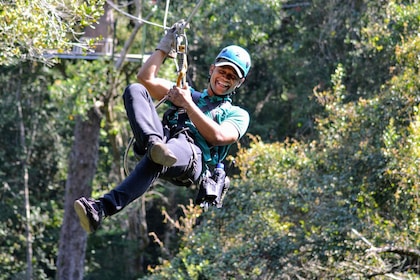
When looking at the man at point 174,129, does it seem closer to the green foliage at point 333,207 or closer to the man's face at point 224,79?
the man's face at point 224,79

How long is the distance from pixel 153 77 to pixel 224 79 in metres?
0.42

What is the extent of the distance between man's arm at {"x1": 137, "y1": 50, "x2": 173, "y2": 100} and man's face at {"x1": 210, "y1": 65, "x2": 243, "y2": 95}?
0.29 metres

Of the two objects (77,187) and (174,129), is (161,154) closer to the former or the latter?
(174,129)

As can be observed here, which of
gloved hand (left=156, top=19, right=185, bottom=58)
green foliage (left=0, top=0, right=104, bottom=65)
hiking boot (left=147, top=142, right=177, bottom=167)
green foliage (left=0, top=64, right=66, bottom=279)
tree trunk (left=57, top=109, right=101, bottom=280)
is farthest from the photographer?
green foliage (left=0, top=64, right=66, bottom=279)

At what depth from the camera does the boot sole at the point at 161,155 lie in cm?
507

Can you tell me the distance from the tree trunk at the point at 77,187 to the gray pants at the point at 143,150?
34.2ft

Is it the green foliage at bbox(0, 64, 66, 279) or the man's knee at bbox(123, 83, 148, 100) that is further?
the green foliage at bbox(0, 64, 66, 279)

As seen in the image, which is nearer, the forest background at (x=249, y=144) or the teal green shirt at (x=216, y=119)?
the teal green shirt at (x=216, y=119)

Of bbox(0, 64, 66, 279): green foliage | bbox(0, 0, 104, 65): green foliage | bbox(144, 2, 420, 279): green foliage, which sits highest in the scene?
bbox(0, 64, 66, 279): green foliage

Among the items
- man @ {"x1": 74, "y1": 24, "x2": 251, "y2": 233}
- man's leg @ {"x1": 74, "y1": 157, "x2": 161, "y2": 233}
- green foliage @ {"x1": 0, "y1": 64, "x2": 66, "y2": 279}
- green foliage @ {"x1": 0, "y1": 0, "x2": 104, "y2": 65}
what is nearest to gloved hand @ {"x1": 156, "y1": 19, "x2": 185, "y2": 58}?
man @ {"x1": 74, "y1": 24, "x2": 251, "y2": 233}

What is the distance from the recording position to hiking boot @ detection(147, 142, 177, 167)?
5.07 meters

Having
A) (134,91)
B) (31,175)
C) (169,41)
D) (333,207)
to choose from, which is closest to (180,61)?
(169,41)

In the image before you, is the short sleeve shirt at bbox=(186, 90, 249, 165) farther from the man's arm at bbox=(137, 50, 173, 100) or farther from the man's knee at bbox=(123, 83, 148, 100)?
the man's knee at bbox=(123, 83, 148, 100)

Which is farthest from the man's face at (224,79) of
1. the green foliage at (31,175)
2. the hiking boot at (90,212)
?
the green foliage at (31,175)
